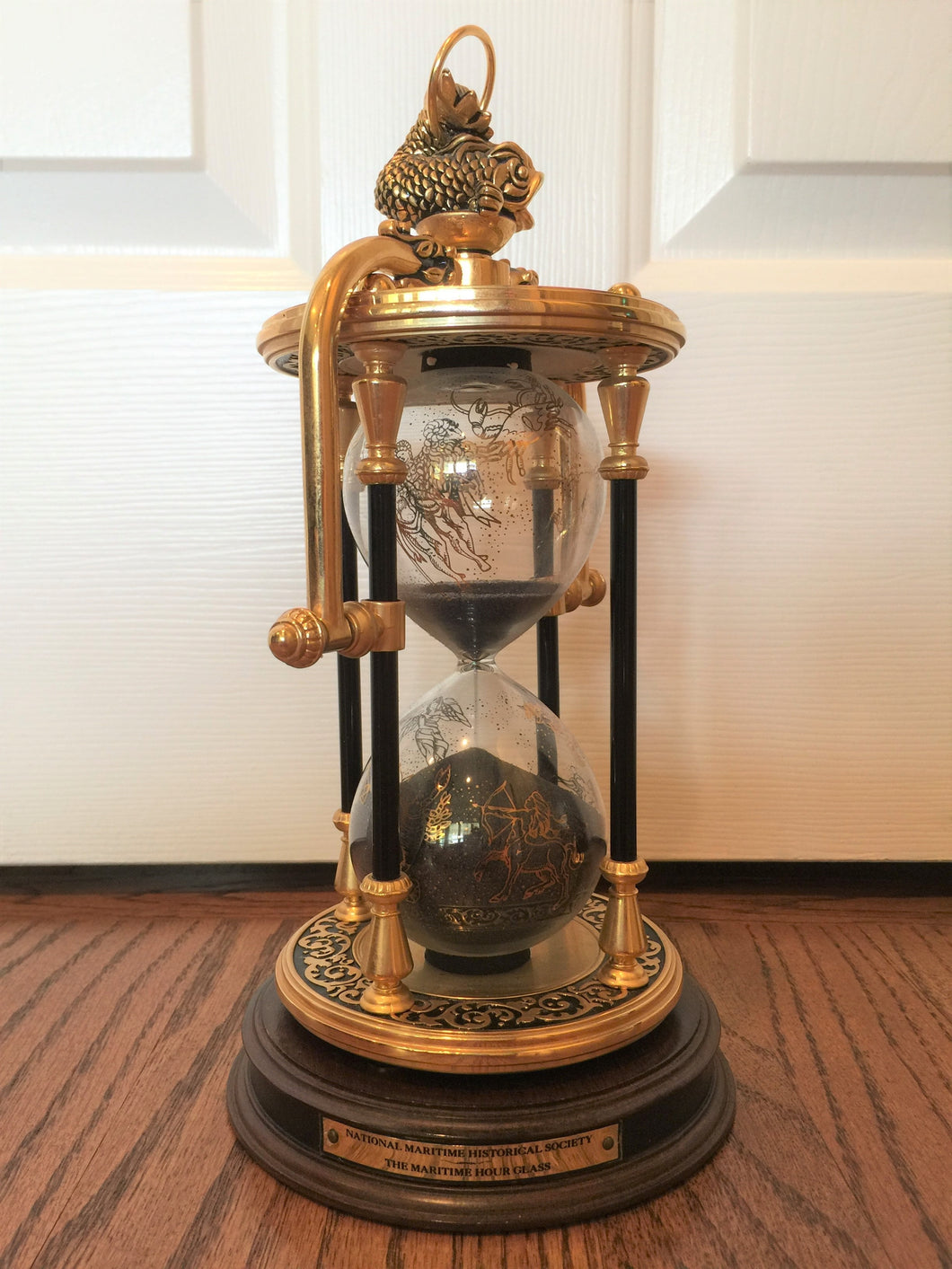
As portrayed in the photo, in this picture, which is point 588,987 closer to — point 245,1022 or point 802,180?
point 245,1022

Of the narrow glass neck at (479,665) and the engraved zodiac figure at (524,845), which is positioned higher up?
the narrow glass neck at (479,665)

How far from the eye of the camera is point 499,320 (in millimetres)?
432

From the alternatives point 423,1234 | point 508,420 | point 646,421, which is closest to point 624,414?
point 508,420

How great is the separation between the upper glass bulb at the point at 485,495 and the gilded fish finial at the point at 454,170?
3.1 inches

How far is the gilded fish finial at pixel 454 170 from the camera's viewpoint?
1.63ft

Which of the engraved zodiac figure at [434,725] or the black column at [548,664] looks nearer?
the engraved zodiac figure at [434,725]

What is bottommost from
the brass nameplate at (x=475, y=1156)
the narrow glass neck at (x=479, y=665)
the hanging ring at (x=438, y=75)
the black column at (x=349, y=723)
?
the brass nameplate at (x=475, y=1156)

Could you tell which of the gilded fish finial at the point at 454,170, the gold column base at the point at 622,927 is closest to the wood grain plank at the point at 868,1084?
the gold column base at the point at 622,927

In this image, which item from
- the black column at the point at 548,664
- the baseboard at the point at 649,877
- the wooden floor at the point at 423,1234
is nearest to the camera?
the wooden floor at the point at 423,1234

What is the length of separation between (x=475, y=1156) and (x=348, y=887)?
0.66 feet

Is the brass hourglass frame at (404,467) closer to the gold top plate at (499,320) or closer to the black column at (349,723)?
the gold top plate at (499,320)

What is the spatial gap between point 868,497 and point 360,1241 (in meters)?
0.61

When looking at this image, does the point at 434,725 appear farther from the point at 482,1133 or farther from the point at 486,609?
the point at 482,1133

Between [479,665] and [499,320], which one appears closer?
[499,320]
